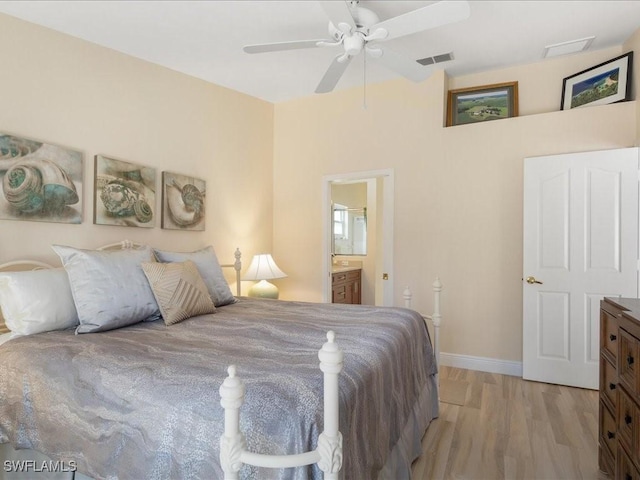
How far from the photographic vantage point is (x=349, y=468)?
1.17 metres

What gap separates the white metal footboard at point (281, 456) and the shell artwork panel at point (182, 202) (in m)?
2.60

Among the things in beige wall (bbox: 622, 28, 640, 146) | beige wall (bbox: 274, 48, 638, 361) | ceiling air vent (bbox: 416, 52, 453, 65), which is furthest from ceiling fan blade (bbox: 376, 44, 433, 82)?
beige wall (bbox: 622, 28, 640, 146)

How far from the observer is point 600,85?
3.10 meters

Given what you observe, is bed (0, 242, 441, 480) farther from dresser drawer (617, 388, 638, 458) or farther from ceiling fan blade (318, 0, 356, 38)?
ceiling fan blade (318, 0, 356, 38)

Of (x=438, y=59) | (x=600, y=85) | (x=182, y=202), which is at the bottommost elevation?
(x=182, y=202)

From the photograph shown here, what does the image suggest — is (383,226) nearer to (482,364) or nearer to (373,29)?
(482,364)

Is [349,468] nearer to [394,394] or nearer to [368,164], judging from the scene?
[394,394]

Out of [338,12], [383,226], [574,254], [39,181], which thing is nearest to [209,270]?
[39,181]

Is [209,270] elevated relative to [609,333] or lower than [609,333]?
elevated

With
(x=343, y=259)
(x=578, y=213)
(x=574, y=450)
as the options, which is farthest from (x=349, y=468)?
(x=343, y=259)

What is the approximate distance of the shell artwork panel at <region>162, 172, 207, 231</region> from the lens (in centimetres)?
316

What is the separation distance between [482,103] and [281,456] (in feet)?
12.2

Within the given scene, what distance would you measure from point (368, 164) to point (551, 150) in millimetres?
1710

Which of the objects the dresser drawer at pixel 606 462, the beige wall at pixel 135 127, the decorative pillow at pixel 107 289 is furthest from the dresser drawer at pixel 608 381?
the beige wall at pixel 135 127
